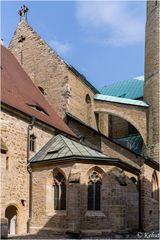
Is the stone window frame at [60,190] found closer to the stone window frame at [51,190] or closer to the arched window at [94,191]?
the stone window frame at [51,190]

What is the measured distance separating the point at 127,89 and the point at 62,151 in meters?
17.0

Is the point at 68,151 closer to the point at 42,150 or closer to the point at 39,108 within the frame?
the point at 42,150

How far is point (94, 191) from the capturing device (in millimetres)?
16344

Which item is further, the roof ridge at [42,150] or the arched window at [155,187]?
the arched window at [155,187]

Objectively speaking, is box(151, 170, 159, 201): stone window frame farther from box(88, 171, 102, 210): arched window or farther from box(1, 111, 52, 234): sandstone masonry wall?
box(1, 111, 52, 234): sandstone masonry wall

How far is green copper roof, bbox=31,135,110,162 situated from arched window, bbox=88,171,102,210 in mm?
857

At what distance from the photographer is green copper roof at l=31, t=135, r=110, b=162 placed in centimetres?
1648

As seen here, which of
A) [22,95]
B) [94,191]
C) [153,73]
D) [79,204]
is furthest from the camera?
[153,73]

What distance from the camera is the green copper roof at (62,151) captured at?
1648cm

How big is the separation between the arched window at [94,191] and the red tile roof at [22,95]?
11.8ft

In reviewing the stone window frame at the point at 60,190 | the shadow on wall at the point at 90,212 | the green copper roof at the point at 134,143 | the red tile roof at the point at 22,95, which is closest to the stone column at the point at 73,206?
the shadow on wall at the point at 90,212

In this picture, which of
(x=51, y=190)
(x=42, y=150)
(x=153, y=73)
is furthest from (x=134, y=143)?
(x=51, y=190)

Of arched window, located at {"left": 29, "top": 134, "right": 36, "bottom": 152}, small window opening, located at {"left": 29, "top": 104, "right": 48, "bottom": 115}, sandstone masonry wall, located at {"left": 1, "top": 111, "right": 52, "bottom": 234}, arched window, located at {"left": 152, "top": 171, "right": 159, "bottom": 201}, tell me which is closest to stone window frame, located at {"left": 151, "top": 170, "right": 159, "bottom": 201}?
arched window, located at {"left": 152, "top": 171, "right": 159, "bottom": 201}

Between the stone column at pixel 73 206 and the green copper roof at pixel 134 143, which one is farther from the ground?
the green copper roof at pixel 134 143
